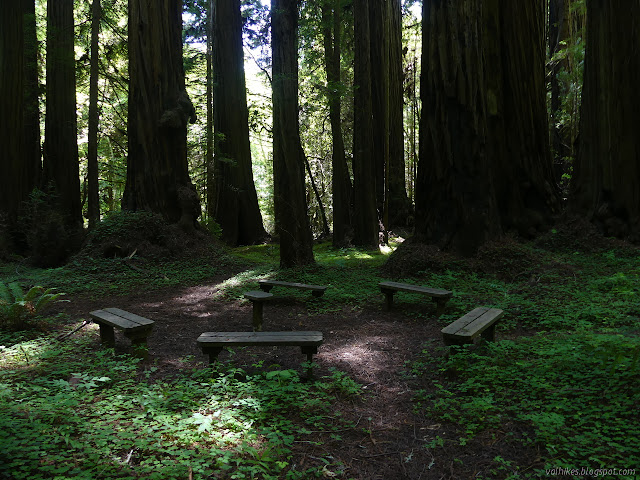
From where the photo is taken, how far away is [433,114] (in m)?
8.84

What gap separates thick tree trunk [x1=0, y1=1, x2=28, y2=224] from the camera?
11.6 m

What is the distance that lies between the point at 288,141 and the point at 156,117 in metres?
4.46

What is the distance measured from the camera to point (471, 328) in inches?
167

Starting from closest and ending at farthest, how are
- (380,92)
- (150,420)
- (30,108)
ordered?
(150,420) < (30,108) < (380,92)

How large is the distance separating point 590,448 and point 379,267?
6.97m

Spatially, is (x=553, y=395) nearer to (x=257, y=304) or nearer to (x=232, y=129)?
(x=257, y=304)

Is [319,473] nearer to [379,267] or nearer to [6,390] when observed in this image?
[6,390]

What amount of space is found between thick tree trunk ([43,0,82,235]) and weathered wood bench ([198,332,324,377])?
9.81m

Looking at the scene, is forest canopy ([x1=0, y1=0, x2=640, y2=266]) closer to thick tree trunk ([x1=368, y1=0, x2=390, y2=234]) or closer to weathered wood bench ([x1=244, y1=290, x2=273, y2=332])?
thick tree trunk ([x1=368, y1=0, x2=390, y2=234])

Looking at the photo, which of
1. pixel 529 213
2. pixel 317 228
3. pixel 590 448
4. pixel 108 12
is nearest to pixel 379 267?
pixel 529 213

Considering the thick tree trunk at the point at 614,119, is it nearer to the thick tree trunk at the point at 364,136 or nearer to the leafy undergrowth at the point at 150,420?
the thick tree trunk at the point at 364,136

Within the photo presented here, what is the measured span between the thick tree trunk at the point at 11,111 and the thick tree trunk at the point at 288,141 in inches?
294

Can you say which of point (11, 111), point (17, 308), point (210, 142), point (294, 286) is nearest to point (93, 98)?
point (11, 111)

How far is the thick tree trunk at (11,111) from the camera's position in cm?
1159
